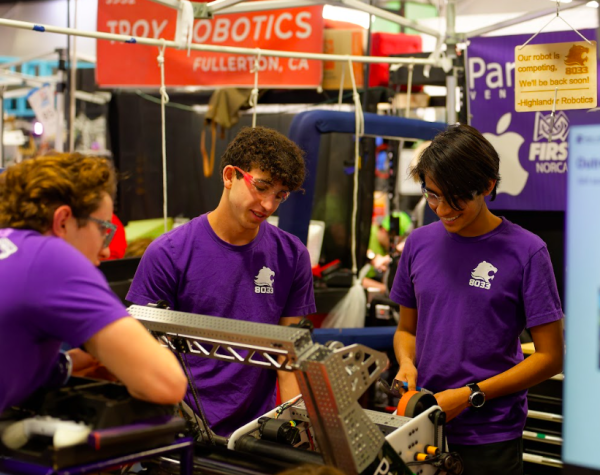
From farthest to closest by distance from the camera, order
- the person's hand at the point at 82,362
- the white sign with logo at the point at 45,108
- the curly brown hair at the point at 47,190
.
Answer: the white sign with logo at the point at 45,108 < the person's hand at the point at 82,362 < the curly brown hair at the point at 47,190

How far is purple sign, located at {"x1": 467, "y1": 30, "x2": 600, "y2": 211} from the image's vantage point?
3.80m

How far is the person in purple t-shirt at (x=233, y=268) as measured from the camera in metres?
2.23

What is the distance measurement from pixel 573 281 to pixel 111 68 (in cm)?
508

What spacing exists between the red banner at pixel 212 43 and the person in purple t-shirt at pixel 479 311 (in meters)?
3.52

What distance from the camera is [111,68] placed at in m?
5.70

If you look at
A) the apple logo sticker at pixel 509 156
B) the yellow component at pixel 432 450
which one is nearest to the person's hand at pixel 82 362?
the yellow component at pixel 432 450

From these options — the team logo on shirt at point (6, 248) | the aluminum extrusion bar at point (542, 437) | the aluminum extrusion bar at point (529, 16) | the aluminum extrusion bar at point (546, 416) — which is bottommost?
the aluminum extrusion bar at point (542, 437)

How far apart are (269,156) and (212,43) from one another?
138 inches

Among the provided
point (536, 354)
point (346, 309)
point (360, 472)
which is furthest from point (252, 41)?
point (360, 472)

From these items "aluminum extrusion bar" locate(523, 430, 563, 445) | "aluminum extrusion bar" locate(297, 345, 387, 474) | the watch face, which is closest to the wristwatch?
the watch face

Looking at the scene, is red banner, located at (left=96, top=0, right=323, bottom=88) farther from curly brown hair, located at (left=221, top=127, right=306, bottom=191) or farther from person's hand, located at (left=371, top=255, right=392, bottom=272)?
curly brown hair, located at (left=221, top=127, right=306, bottom=191)

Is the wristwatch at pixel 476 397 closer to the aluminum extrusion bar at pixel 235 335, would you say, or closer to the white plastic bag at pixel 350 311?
the aluminum extrusion bar at pixel 235 335

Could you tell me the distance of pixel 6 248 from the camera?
1.46 m

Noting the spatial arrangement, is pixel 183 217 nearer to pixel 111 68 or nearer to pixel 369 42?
Result: pixel 111 68
